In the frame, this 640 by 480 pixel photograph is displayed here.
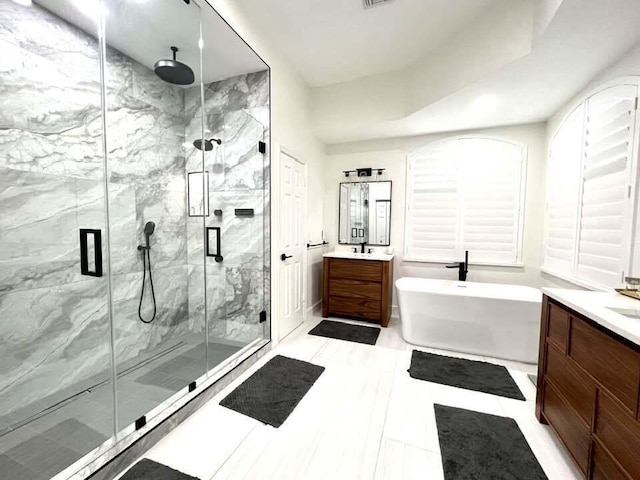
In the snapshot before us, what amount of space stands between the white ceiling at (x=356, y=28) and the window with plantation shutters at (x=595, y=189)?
1262mm

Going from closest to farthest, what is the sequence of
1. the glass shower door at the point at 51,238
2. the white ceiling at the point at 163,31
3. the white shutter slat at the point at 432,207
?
1. the glass shower door at the point at 51,238
2. the white ceiling at the point at 163,31
3. the white shutter slat at the point at 432,207

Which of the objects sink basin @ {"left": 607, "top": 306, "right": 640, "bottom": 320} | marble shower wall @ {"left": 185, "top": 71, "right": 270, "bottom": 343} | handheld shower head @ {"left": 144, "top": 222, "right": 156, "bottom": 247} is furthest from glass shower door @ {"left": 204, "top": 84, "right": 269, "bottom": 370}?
sink basin @ {"left": 607, "top": 306, "right": 640, "bottom": 320}

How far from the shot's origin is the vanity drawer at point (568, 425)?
4.02 ft

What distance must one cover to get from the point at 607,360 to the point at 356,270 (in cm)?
232

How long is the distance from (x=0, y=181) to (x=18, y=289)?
28.6 inches

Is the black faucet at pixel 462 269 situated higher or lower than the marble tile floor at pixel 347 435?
higher

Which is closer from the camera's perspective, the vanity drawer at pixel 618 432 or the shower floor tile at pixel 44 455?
the vanity drawer at pixel 618 432

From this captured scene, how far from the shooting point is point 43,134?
74.5 inches

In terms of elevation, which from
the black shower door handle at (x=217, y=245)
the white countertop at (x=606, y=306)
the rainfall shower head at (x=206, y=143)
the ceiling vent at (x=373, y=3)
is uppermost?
the ceiling vent at (x=373, y=3)

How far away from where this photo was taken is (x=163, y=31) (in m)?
2.11

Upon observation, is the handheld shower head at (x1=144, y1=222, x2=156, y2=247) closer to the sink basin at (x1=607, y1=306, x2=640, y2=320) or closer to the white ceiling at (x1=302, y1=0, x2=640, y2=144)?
the white ceiling at (x1=302, y1=0, x2=640, y2=144)

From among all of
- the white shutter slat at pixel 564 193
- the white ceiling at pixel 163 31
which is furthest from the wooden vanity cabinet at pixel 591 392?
the white ceiling at pixel 163 31

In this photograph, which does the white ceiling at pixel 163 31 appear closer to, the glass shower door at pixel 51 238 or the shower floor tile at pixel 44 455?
the glass shower door at pixel 51 238

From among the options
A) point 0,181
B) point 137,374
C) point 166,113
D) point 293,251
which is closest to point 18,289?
point 0,181
